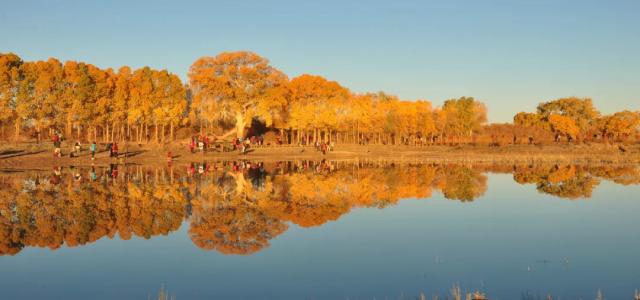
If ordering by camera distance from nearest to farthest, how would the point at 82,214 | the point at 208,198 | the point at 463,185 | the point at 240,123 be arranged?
the point at 82,214
the point at 208,198
the point at 463,185
the point at 240,123

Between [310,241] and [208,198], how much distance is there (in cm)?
1046

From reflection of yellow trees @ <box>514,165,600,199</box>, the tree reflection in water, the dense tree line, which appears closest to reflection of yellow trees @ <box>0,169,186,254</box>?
the tree reflection in water

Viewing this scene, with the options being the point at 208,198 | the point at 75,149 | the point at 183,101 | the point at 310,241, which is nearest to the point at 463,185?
the point at 208,198

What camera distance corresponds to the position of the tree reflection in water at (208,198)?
18.2 metres

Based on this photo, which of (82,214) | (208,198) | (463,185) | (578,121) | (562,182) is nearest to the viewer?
(82,214)

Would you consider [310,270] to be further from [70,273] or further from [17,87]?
[17,87]

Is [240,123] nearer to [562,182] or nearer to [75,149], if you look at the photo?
[75,149]

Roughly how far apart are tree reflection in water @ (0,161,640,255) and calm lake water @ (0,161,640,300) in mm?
101

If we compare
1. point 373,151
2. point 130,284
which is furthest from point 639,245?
point 373,151

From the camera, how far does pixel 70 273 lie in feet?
44.1

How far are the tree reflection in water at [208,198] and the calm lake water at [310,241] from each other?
0.33 feet

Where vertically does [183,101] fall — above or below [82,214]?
above

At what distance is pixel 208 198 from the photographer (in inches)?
1043

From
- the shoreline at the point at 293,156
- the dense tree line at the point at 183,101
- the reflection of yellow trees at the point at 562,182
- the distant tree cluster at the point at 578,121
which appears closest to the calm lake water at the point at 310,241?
the reflection of yellow trees at the point at 562,182
